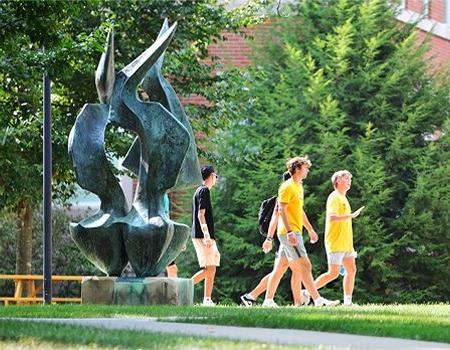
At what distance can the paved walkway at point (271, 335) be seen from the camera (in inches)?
409

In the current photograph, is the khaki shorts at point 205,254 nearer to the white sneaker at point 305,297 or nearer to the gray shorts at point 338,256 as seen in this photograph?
the white sneaker at point 305,297

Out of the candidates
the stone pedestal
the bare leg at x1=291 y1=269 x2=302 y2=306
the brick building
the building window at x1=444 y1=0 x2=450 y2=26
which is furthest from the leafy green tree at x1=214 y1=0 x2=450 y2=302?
the stone pedestal

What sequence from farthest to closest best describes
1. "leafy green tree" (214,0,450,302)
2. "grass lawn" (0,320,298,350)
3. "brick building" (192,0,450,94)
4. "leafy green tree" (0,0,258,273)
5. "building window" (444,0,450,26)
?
1. "building window" (444,0,450,26)
2. "brick building" (192,0,450,94)
3. "leafy green tree" (214,0,450,302)
4. "leafy green tree" (0,0,258,273)
5. "grass lawn" (0,320,298,350)

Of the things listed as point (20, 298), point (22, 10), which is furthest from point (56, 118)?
point (22, 10)

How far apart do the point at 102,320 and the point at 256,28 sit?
56.4ft

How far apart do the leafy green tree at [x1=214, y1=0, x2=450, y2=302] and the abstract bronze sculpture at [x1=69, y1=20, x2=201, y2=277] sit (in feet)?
30.5

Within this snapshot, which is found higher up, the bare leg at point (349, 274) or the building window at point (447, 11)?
the building window at point (447, 11)

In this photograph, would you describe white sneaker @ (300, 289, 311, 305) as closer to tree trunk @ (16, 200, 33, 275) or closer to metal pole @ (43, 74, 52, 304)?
metal pole @ (43, 74, 52, 304)

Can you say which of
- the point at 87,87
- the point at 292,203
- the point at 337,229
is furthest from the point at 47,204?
the point at 87,87

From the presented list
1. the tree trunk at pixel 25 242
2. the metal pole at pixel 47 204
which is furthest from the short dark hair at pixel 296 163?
the tree trunk at pixel 25 242

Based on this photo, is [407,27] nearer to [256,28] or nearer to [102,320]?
[256,28]

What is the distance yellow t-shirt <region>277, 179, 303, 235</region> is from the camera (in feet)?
59.4

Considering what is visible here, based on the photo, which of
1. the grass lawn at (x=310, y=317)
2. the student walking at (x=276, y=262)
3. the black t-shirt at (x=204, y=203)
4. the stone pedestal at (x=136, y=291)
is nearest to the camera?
the grass lawn at (x=310, y=317)

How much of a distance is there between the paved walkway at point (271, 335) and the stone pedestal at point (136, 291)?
12.2ft
